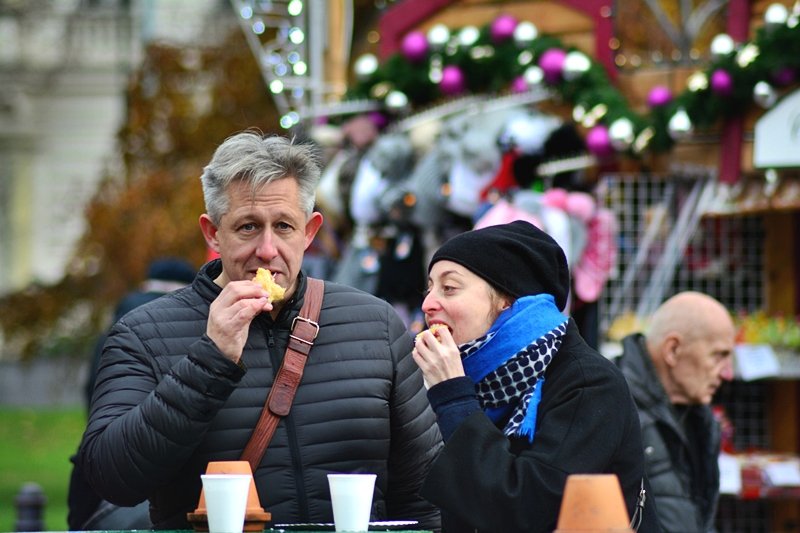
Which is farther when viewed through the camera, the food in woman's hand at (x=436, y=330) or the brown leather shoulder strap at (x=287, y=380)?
the brown leather shoulder strap at (x=287, y=380)

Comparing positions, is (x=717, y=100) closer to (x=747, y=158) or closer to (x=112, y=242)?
(x=747, y=158)

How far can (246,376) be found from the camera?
14.1 feet

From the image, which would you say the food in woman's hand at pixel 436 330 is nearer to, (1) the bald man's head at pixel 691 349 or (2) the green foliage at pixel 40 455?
(1) the bald man's head at pixel 691 349

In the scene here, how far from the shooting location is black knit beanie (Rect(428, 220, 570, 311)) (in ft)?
13.7

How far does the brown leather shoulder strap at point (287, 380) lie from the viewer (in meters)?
4.22

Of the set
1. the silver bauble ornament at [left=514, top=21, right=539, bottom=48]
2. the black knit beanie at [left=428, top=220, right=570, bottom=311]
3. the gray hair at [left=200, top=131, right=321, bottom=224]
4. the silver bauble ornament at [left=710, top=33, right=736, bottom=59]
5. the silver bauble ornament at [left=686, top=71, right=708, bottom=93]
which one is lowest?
the black knit beanie at [left=428, top=220, right=570, bottom=311]

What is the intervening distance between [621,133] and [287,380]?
546 centimetres

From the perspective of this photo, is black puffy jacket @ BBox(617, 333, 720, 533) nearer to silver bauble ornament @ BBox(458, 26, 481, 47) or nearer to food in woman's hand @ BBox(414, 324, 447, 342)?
food in woman's hand @ BBox(414, 324, 447, 342)

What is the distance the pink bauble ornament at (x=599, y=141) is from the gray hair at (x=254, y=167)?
17.5ft

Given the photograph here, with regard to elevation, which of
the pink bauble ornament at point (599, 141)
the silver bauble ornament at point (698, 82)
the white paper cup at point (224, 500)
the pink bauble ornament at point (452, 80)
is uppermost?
the pink bauble ornament at point (452, 80)

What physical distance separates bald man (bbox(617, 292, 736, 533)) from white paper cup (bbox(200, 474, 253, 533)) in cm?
272

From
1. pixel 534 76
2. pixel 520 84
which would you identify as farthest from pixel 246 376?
pixel 520 84

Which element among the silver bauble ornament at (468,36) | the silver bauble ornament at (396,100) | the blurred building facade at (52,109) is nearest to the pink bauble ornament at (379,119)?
the silver bauble ornament at (396,100)

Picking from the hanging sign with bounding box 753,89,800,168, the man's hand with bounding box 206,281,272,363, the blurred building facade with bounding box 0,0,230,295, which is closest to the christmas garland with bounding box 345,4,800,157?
the hanging sign with bounding box 753,89,800,168
